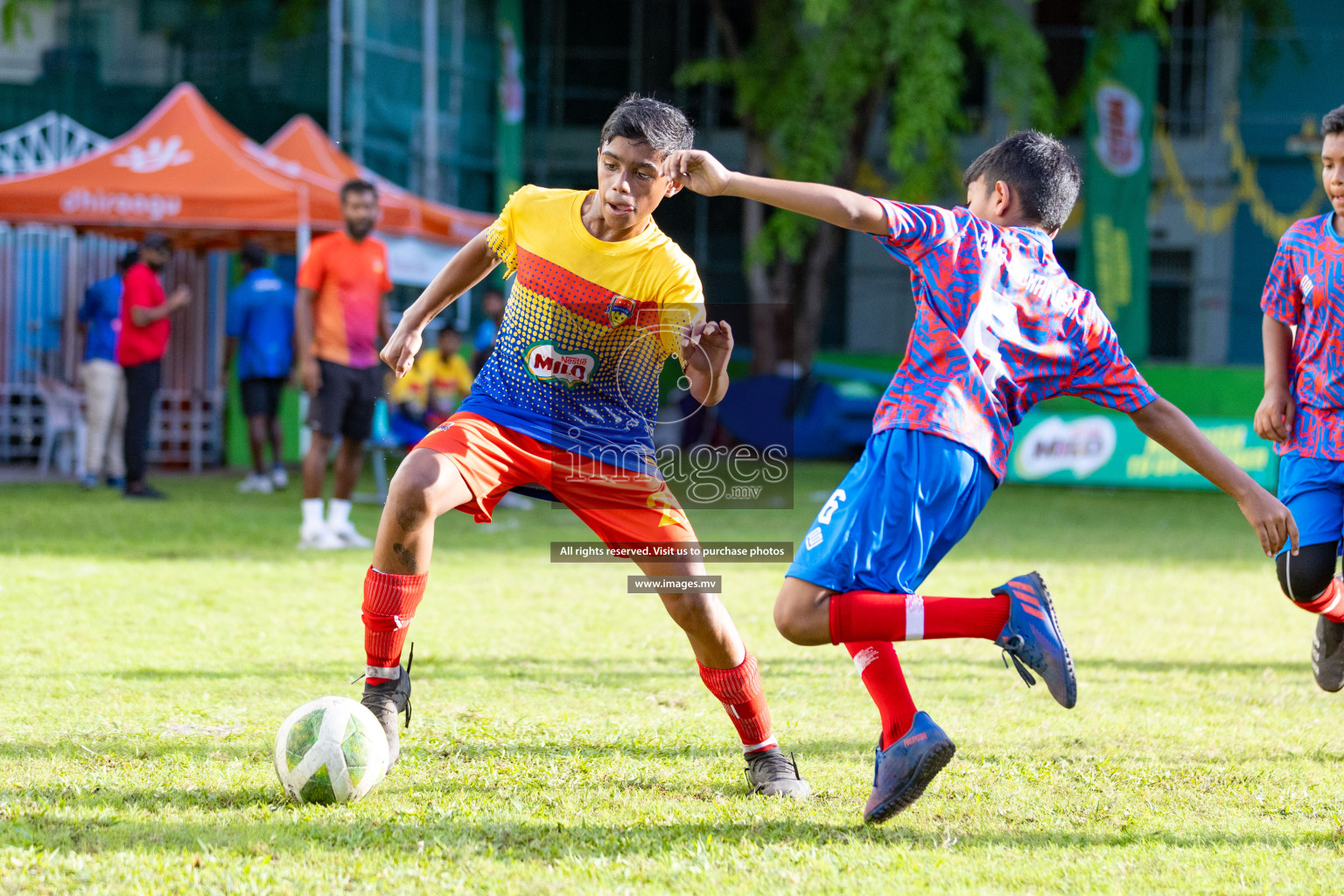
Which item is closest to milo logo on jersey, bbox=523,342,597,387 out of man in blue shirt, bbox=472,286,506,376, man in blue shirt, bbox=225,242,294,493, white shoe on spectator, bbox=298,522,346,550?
white shoe on spectator, bbox=298,522,346,550

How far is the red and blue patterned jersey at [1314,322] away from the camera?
14.0 ft

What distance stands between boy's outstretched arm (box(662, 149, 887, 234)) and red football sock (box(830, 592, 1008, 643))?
890 mm

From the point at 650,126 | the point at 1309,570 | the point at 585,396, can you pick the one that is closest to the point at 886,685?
the point at 585,396

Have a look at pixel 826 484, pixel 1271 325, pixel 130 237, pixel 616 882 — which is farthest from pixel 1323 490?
pixel 130 237

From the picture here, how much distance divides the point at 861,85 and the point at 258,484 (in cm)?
835

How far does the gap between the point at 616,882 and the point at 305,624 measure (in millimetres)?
3495

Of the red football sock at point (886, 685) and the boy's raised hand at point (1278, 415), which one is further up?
the boy's raised hand at point (1278, 415)

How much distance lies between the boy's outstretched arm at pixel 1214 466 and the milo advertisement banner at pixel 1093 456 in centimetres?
1083

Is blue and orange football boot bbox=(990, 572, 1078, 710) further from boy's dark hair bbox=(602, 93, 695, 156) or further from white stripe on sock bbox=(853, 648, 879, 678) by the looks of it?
boy's dark hair bbox=(602, 93, 695, 156)

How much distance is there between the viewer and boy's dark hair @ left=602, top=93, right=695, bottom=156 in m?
3.56

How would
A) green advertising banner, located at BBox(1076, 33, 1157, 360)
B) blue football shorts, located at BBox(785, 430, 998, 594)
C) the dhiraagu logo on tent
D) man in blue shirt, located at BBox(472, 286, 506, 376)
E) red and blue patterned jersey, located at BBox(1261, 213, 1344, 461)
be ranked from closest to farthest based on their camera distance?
blue football shorts, located at BBox(785, 430, 998, 594) < red and blue patterned jersey, located at BBox(1261, 213, 1344, 461) < man in blue shirt, located at BBox(472, 286, 506, 376) < the dhiraagu logo on tent < green advertising banner, located at BBox(1076, 33, 1157, 360)

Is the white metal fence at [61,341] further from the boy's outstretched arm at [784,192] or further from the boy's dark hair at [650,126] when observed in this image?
the boy's outstretched arm at [784,192]

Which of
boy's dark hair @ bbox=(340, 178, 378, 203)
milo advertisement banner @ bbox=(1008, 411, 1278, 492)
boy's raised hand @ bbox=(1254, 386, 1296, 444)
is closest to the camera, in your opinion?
boy's raised hand @ bbox=(1254, 386, 1296, 444)

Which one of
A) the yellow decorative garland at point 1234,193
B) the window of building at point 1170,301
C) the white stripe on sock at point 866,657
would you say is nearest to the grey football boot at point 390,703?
the white stripe on sock at point 866,657
